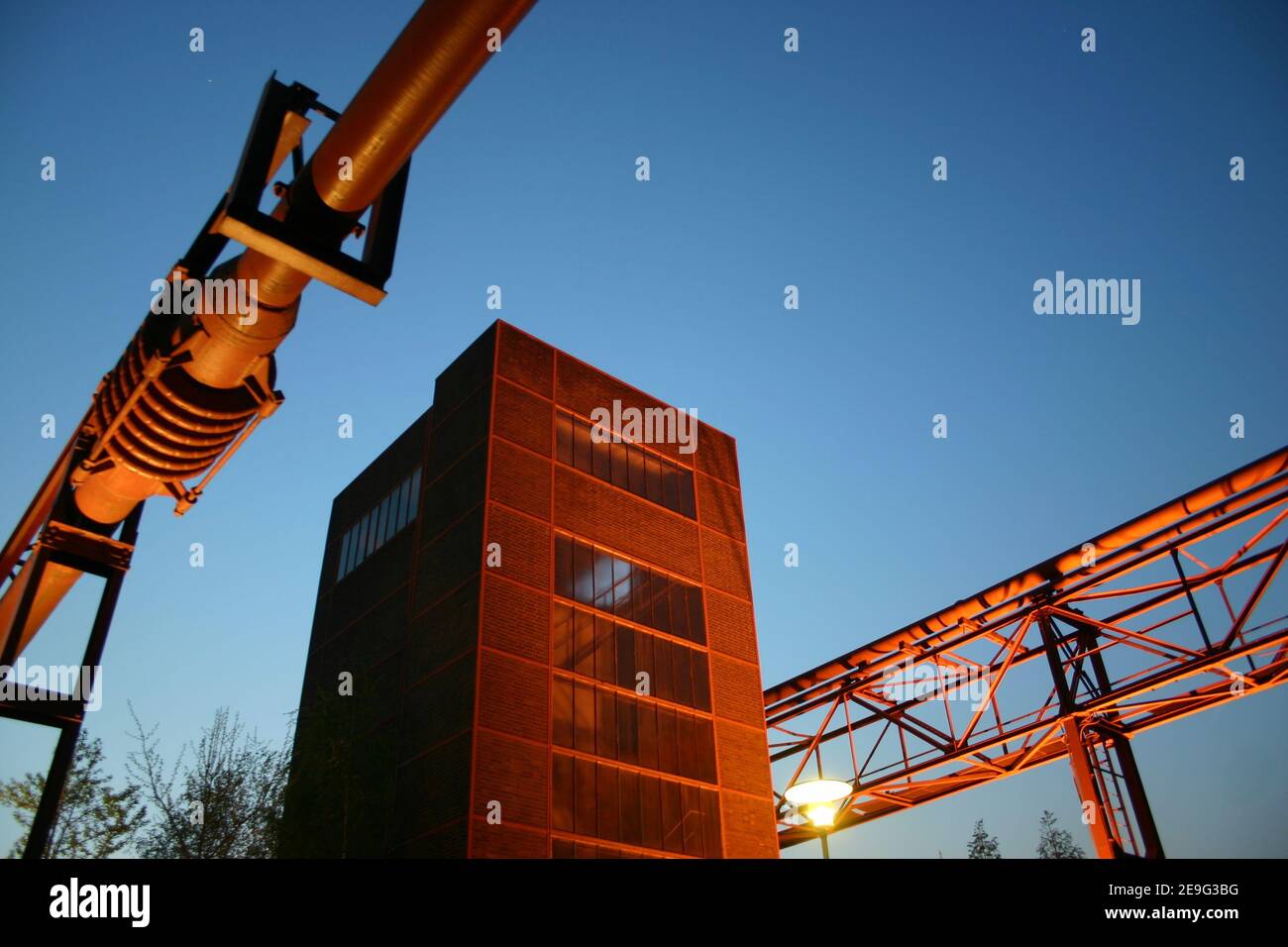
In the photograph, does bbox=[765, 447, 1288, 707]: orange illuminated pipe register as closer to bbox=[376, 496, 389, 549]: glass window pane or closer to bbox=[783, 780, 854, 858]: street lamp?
bbox=[783, 780, 854, 858]: street lamp

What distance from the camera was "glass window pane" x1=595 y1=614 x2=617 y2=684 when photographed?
2270 centimetres

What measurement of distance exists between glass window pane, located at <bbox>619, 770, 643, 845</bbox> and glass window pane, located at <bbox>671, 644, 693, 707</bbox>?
2.70 metres

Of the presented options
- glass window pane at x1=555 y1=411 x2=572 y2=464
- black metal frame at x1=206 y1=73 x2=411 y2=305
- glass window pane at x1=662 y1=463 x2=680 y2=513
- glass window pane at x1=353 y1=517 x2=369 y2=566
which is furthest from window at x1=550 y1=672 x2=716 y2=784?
black metal frame at x1=206 y1=73 x2=411 y2=305

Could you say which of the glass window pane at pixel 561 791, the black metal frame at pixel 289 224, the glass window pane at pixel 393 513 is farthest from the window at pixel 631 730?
the black metal frame at pixel 289 224

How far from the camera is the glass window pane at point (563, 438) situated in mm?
25375

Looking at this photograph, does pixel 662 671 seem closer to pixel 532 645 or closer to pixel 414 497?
pixel 532 645

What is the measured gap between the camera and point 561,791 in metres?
20.3

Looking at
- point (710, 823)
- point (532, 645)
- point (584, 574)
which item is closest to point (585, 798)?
point (532, 645)

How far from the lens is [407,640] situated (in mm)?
23375

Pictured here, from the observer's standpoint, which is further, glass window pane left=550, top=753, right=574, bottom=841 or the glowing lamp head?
glass window pane left=550, top=753, right=574, bottom=841

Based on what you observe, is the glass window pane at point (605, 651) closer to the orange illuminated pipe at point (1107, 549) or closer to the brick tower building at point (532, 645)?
the brick tower building at point (532, 645)
